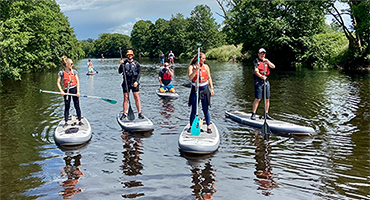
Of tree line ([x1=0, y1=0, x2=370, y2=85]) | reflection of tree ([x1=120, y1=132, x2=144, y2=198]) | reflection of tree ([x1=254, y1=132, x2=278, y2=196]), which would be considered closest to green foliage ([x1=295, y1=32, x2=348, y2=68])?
tree line ([x1=0, y1=0, x2=370, y2=85])

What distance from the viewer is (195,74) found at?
24.2 feet

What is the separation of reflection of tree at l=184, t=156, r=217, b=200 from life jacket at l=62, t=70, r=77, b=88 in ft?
13.7

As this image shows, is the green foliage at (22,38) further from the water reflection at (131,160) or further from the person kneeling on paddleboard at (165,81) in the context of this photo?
the water reflection at (131,160)

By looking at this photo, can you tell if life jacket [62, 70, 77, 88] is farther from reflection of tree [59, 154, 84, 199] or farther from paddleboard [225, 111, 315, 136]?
paddleboard [225, 111, 315, 136]

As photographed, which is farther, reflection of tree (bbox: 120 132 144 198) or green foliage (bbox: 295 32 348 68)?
green foliage (bbox: 295 32 348 68)

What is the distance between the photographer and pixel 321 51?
33594 millimetres

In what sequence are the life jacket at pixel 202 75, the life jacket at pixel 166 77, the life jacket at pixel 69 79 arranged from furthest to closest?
the life jacket at pixel 166 77 → the life jacket at pixel 69 79 → the life jacket at pixel 202 75

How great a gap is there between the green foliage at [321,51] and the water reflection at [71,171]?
3167 cm

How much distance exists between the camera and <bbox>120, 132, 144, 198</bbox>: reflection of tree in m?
5.48

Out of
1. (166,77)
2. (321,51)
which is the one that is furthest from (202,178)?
(321,51)

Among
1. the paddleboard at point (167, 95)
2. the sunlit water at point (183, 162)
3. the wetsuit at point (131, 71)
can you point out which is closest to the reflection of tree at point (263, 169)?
the sunlit water at point (183, 162)

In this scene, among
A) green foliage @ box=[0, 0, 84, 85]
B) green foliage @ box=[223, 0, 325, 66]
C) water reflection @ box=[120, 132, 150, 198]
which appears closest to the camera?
water reflection @ box=[120, 132, 150, 198]

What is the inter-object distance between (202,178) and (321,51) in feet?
107

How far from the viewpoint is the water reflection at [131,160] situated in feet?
17.8
